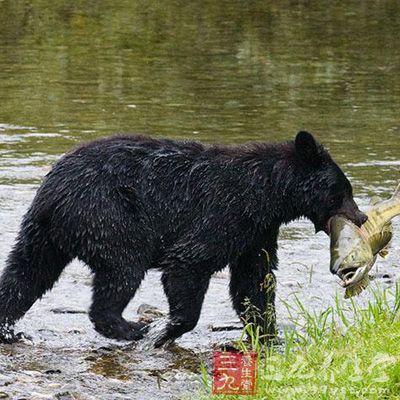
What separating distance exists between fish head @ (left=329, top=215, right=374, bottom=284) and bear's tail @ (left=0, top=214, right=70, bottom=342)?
1.48m

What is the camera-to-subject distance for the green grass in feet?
16.8

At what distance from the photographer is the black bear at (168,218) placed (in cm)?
655

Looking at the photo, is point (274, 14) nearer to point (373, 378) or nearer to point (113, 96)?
point (113, 96)

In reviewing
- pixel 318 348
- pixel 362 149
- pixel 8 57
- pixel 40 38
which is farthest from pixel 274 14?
pixel 318 348

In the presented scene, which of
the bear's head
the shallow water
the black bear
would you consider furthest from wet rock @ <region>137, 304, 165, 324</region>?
the bear's head

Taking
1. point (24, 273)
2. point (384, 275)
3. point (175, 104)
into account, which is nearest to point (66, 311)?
point (24, 273)

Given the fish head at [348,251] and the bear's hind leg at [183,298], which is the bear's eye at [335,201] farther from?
the bear's hind leg at [183,298]

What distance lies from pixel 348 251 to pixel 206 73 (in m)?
10.9

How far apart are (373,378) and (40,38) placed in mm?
16097

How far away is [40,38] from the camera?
20.5 m

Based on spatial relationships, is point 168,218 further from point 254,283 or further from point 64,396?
point 64,396

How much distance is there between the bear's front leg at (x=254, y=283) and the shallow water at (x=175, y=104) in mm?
217

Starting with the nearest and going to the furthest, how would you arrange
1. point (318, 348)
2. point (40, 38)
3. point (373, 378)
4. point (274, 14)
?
point (373, 378)
point (318, 348)
point (40, 38)
point (274, 14)

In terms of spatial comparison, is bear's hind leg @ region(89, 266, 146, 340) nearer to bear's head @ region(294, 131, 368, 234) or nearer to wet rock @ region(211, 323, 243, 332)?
wet rock @ region(211, 323, 243, 332)
